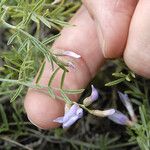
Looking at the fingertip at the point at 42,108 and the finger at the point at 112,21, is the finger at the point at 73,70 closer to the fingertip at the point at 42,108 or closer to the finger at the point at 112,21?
the fingertip at the point at 42,108

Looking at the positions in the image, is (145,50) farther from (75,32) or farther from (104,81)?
(104,81)

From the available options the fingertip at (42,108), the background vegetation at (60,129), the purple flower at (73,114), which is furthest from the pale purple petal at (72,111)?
the background vegetation at (60,129)

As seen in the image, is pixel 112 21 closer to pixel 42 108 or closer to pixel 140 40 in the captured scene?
pixel 140 40

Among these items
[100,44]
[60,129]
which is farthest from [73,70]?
[60,129]

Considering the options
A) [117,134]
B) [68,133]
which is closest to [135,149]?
[117,134]

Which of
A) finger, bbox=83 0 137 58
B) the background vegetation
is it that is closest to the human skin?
finger, bbox=83 0 137 58

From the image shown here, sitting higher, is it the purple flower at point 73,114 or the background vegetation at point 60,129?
the purple flower at point 73,114

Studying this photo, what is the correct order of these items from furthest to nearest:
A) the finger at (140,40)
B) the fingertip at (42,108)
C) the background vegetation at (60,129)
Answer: the background vegetation at (60,129) → the fingertip at (42,108) → the finger at (140,40)
